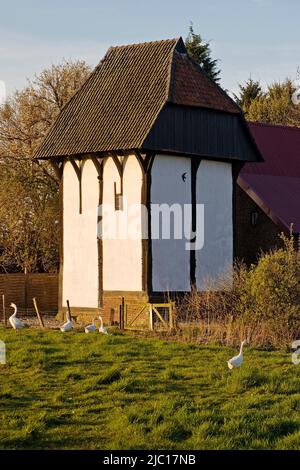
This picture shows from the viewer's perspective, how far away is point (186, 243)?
29203mm

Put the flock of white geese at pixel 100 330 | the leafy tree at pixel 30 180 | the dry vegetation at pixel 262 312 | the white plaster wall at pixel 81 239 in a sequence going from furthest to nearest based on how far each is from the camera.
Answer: the leafy tree at pixel 30 180 < the white plaster wall at pixel 81 239 < the dry vegetation at pixel 262 312 < the flock of white geese at pixel 100 330

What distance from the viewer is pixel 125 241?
28609 millimetres

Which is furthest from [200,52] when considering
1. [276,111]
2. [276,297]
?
[276,297]

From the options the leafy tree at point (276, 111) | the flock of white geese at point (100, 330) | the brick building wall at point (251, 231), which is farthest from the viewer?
the leafy tree at point (276, 111)

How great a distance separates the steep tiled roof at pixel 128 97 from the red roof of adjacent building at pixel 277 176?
13.2ft

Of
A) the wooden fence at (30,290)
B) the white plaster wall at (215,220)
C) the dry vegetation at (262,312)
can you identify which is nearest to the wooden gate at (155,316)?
the dry vegetation at (262,312)

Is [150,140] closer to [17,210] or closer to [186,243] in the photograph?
[186,243]

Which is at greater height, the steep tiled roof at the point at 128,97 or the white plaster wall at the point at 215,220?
the steep tiled roof at the point at 128,97

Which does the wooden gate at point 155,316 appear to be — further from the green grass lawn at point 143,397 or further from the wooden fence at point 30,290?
the wooden fence at point 30,290

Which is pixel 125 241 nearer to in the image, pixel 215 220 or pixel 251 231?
pixel 215 220

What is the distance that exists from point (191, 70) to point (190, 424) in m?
18.6

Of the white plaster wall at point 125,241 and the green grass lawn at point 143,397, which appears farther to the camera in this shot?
the white plaster wall at point 125,241

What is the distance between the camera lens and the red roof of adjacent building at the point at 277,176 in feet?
107
